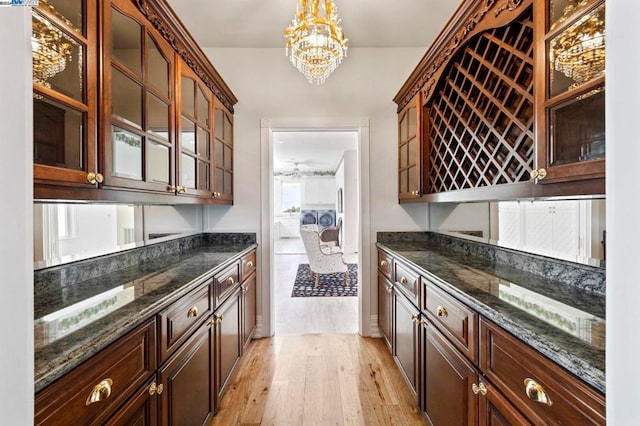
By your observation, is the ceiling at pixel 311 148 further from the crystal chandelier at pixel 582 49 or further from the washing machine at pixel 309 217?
the crystal chandelier at pixel 582 49

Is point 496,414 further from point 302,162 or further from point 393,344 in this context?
point 302,162

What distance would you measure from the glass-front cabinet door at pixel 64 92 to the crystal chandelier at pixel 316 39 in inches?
47.2

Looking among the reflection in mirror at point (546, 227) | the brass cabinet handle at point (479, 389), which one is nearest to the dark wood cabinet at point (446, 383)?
the brass cabinet handle at point (479, 389)

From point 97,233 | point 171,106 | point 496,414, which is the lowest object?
point 496,414

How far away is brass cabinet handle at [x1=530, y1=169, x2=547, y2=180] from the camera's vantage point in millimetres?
1051

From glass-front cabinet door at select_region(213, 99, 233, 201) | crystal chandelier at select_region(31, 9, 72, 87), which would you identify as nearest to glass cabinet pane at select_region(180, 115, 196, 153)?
Result: glass-front cabinet door at select_region(213, 99, 233, 201)

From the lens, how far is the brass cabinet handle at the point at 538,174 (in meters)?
1.05

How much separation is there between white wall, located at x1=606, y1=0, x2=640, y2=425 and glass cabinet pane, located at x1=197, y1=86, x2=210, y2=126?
2.18 m

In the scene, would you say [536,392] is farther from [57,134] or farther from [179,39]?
[179,39]

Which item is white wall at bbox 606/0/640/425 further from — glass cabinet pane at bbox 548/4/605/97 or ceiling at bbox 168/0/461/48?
ceiling at bbox 168/0/461/48

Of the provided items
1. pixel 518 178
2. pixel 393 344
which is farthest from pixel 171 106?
pixel 393 344
